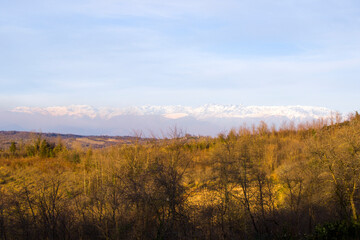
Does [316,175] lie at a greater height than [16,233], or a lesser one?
greater

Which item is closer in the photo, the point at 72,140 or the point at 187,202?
the point at 187,202

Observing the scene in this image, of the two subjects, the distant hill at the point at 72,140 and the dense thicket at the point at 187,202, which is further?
the distant hill at the point at 72,140

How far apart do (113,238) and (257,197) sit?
768 centimetres

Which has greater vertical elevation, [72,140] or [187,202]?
[72,140]

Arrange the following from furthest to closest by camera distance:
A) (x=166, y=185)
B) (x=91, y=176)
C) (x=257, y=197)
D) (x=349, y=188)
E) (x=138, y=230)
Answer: (x=91, y=176)
(x=257, y=197)
(x=349, y=188)
(x=166, y=185)
(x=138, y=230)

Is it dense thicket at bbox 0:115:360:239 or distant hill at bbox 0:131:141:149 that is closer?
dense thicket at bbox 0:115:360:239

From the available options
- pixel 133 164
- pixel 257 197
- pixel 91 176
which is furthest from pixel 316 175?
pixel 91 176

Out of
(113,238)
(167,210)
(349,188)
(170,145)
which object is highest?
(170,145)

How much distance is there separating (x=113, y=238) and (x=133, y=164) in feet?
16.1

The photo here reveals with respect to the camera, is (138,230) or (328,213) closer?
(138,230)

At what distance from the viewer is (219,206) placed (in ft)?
49.1

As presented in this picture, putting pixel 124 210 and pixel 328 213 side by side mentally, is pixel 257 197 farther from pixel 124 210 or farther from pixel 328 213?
pixel 124 210

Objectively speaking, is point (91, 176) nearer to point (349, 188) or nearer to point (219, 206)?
point (219, 206)

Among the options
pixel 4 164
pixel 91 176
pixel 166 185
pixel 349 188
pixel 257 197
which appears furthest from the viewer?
pixel 4 164
